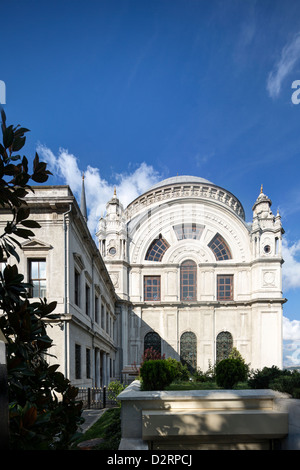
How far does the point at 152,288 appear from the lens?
111 ft

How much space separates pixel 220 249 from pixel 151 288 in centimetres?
837

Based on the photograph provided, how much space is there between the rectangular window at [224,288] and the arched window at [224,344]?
3538mm

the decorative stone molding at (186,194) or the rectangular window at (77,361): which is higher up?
the decorative stone molding at (186,194)

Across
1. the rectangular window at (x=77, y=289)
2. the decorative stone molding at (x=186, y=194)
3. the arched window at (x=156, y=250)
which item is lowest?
the rectangular window at (x=77, y=289)

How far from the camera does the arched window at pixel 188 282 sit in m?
33.4

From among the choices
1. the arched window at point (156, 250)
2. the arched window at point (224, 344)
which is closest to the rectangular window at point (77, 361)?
the arched window at point (156, 250)

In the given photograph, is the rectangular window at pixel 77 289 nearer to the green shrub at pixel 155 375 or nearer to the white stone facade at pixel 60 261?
the white stone facade at pixel 60 261

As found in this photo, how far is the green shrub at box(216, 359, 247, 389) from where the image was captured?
9.02 meters

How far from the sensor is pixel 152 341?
1294 inches

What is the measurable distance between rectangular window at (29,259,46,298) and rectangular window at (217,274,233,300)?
22965 millimetres

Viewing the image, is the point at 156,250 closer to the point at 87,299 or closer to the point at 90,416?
the point at 87,299

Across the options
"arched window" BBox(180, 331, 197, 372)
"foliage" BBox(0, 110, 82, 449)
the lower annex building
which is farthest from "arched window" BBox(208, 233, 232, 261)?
"foliage" BBox(0, 110, 82, 449)

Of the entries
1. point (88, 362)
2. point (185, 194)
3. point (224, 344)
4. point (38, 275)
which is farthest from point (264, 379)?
point (185, 194)

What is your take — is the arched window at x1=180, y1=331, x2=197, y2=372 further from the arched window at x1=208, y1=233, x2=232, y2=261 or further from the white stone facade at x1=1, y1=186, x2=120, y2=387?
the white stone facade at x1=1, y1=186, x2=120, y2=387
